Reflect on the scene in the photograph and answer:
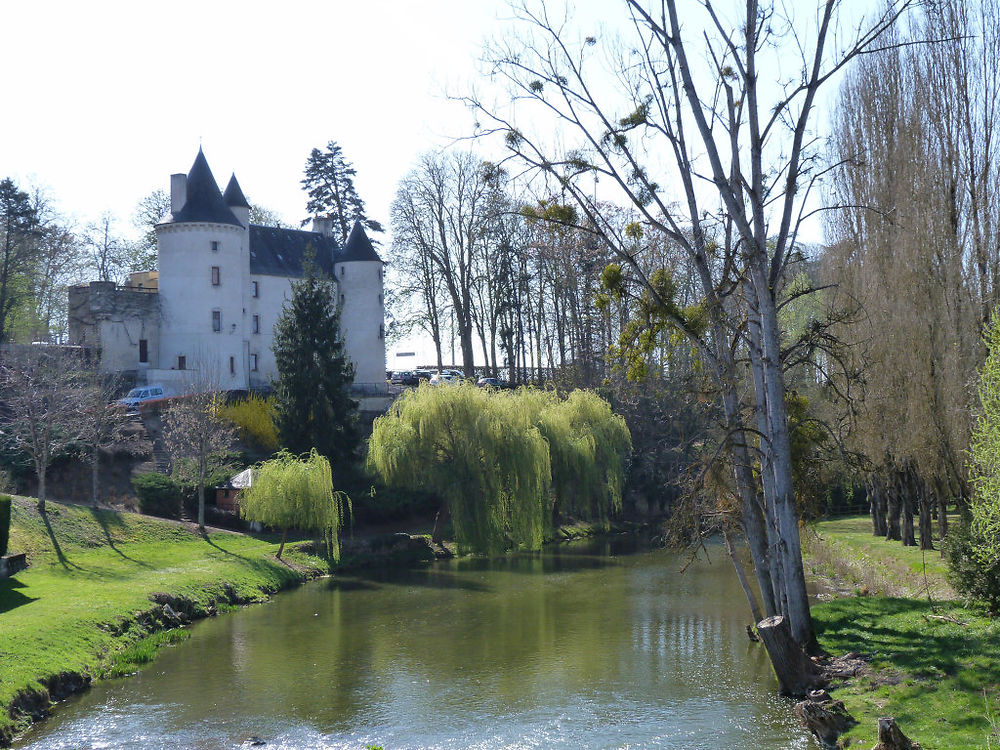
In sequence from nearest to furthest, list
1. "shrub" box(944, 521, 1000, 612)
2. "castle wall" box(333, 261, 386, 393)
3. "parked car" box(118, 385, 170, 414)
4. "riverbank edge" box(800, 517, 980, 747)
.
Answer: "riverbank edge" box(800, 517, 980, 747)
"shrub" box(944, 521, 1000, 612)
"parked car" box(118, 385, 170, 414)
"castle wall" box(333, 261, 386, 393)

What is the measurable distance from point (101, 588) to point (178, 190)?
31.7m

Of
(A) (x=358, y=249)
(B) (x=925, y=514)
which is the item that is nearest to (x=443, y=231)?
(A) (x=358, y=249)

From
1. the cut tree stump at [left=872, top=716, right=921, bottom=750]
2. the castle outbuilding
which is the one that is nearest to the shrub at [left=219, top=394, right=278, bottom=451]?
the castle outbuilding

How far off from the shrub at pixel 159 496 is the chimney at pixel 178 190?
19827 millimetres

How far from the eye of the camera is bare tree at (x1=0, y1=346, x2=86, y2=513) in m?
28.9

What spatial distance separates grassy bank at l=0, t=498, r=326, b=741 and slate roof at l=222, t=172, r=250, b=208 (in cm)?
2548

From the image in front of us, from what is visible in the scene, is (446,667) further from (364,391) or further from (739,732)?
(364,391)

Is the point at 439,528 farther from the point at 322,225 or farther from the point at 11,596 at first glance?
the point at 322,225

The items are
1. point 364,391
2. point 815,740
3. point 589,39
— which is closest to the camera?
point 815,740

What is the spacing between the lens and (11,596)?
69.3 ft

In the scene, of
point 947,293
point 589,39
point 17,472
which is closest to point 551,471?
point 947,293

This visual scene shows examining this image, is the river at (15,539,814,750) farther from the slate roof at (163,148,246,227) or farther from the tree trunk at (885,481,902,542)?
the slate roof at (163,148,246,227)

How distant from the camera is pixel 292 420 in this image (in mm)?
38219

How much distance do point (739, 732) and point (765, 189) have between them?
8.99m
